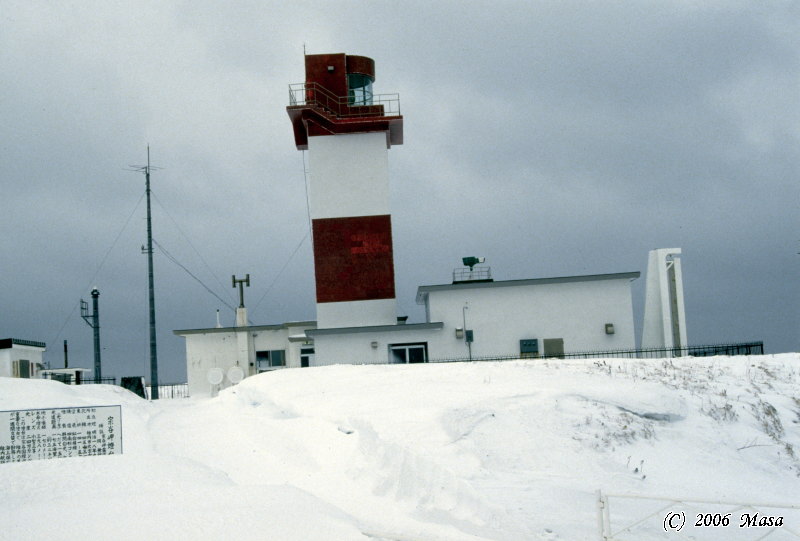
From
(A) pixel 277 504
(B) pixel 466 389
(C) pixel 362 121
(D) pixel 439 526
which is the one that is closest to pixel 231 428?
(B) pixel 466 389

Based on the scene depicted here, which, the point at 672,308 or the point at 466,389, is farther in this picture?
the point at 672,308

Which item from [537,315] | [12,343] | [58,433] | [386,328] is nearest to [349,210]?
[386,328]

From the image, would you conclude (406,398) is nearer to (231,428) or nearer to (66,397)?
(231,428)

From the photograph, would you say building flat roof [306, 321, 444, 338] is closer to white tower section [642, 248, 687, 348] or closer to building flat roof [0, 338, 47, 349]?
white tower section [642, 248, 687, 348]

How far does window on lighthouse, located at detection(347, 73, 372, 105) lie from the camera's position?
35781 mm

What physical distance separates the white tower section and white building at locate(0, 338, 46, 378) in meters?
38.0

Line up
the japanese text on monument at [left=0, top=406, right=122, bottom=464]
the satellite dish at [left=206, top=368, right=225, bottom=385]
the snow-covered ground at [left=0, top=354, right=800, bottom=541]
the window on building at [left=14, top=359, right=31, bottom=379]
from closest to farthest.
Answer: the snow-covered ground at [left=0, top=354, right=800, bottom=541], the japanese text on monument at [left=0, top=406, right=122, bottom=464], the satellite dish at [left=206, top=368, right=225, bottom=385], the window on building at [left=14, top=359, right=31, bottom=379]

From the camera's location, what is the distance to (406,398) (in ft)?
58.4

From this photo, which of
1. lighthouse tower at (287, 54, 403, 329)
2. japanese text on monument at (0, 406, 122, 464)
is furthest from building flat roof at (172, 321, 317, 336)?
japanese text on monument at (0, 406, 122, 464)

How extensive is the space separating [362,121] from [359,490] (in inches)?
872

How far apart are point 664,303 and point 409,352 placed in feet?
34.2

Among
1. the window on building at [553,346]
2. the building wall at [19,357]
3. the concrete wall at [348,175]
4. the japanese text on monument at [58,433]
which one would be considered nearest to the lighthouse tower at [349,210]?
the concrete wall at [348,175]

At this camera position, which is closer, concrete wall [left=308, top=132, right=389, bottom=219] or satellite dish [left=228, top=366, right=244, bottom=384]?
concrete wall [left=308, top=132, right=389, bottom=219]

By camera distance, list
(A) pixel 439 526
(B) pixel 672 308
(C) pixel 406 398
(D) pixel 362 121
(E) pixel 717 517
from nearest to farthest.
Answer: (A) pixel 439 526 → (E) pixel 717 517 → (C) pixel 406 398 → (B) pixel 672 308 → (D) pixel 362 121
